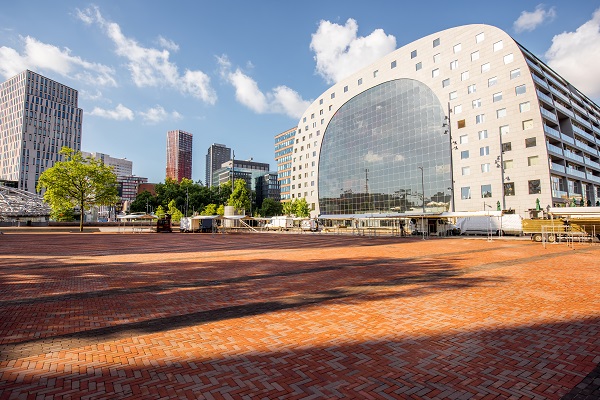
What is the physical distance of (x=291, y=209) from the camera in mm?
77812

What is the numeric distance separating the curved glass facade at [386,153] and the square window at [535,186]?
11.2 m

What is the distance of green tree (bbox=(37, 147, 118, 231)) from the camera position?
39.5m

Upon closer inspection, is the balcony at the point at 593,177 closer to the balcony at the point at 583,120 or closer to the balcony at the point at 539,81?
the balcony at the point at 583,120

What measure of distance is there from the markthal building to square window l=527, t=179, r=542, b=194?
134 mm

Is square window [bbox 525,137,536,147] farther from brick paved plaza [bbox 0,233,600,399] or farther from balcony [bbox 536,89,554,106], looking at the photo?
brick paved plaza [bbox 0,233,600,399]

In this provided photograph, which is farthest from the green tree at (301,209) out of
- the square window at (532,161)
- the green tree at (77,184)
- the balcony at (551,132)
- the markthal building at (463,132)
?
the balcony at (551,132)

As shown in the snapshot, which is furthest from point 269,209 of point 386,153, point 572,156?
point 572,156

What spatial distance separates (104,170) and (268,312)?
47.1 meters

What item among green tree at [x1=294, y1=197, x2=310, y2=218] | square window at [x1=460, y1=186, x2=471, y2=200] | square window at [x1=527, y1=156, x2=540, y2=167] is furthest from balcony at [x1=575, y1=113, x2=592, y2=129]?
green tree at [x1=294, y1=197, x2=310, y2=218]

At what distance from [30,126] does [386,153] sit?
136364 mm

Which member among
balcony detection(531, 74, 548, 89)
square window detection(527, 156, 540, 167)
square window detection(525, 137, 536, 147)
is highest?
balcony detection(531, 74, 548, 89)

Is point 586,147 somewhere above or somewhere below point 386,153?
below

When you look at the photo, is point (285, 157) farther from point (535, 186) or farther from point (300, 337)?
point (300, 337)

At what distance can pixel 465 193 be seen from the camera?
48.3 m
